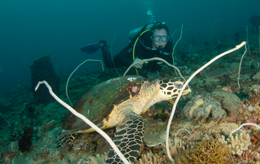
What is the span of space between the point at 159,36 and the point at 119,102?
3.92 metres

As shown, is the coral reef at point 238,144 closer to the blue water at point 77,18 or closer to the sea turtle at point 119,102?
the sea turtle at point 119,102

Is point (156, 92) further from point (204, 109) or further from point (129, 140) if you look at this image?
point (129, 140)

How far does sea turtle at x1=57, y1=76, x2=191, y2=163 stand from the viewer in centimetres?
265

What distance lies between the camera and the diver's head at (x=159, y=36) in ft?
18.0

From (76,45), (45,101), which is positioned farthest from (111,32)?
(45,101)

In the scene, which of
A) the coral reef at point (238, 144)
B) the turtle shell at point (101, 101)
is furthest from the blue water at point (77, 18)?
the coral reef at point (238, 144)

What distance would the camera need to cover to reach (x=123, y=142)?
6.51 feet

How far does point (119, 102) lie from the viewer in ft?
9.39

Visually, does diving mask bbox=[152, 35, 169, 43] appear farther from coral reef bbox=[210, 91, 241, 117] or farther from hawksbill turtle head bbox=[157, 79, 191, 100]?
coral reef bbox=[210, 91, 241, 117]

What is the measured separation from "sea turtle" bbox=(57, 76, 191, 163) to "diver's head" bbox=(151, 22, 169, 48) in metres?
3.01

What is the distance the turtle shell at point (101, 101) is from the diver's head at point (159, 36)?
10.0ft

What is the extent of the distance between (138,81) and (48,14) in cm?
14826

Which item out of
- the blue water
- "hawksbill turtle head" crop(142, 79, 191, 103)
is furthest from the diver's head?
the blue water

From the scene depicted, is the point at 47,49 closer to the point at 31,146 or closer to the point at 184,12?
the point at 31,146
